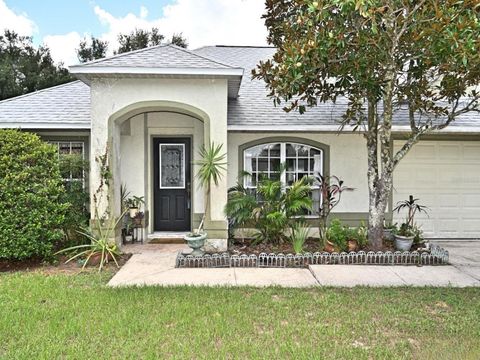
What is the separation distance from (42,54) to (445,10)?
19276mm

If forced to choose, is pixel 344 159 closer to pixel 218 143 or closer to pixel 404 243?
pixel 404 243

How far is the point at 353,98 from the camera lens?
750 cm

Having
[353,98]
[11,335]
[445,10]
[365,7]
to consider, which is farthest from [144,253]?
[445,10]

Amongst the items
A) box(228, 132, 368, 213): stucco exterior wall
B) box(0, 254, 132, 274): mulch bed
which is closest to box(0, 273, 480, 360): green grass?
box(0, 254, 132, 274): mulch bed

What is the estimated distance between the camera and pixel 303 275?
6266 mm

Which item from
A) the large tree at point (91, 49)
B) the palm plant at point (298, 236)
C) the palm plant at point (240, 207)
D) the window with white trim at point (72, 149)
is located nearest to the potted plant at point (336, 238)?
the palm plant at point (298, 236)

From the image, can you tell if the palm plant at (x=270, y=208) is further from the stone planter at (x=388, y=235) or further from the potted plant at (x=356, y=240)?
the stone planter at (x=388, y=235)

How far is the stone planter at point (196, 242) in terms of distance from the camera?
6879mm

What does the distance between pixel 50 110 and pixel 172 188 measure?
354 centimetres

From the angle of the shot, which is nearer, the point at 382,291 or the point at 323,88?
the point at 382,291

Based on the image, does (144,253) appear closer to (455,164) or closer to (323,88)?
(323,88)

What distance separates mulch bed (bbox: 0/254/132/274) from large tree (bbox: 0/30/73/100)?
12.7 meters

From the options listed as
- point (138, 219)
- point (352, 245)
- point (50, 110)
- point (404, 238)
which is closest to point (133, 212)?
point (138, 219)

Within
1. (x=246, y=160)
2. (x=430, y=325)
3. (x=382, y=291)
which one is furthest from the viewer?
(x=246, y=160)
